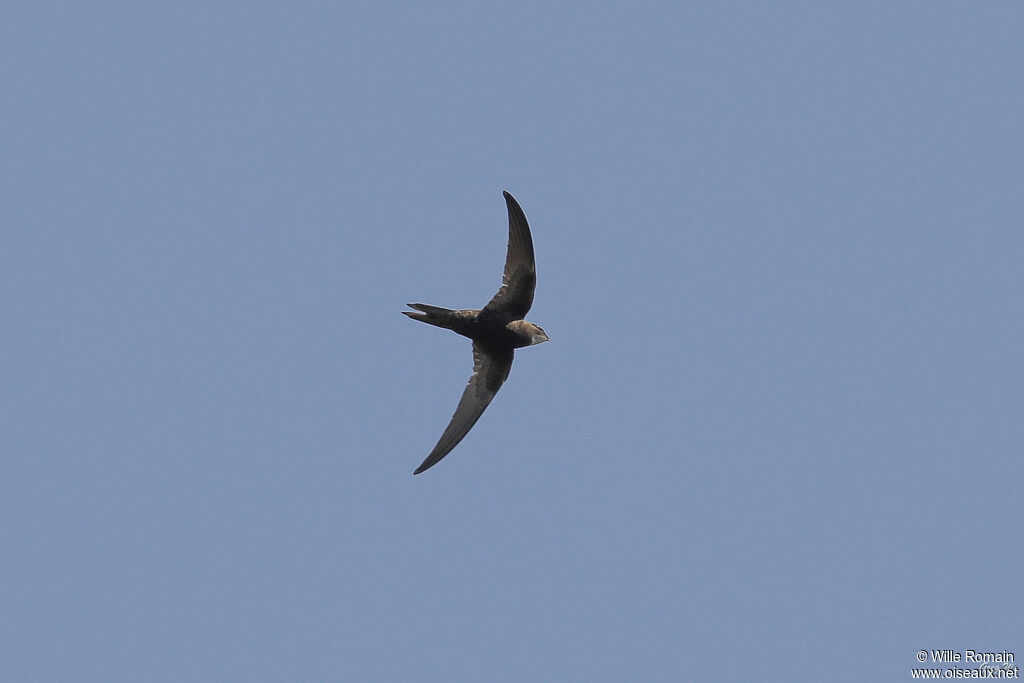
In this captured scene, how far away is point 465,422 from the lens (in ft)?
55.5

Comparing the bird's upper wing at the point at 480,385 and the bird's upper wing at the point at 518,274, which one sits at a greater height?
the bird's upper wing at the point at 518,274

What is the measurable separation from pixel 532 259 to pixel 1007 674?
856cm

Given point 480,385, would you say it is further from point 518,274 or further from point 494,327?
point 518,274

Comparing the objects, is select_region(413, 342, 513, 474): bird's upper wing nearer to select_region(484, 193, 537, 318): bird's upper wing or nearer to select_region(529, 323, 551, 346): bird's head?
select_region(529, 323, 551, 346): bird's head

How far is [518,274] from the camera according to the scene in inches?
654

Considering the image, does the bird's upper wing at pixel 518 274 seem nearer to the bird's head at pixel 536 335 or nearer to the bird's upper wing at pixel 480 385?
the bird's head at pixel 536 335

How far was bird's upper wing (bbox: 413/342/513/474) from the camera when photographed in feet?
55.5

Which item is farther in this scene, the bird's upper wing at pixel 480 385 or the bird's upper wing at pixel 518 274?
the bird's upper wing at pixel 480 385

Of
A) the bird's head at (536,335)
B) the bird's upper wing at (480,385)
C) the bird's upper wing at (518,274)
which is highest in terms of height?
the bird's upper wing at (518,274)

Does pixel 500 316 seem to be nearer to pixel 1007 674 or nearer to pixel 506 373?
pixel 506 373

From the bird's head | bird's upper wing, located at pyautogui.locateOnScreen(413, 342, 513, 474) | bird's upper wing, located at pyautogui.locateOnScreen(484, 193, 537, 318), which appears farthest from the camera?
bird's upper wing, located at pyautogui.locateOnScreen(413, 342, 513, 474)

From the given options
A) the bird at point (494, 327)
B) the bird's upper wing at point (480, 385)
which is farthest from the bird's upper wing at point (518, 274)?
the bird's upper wing at point (480, 385)

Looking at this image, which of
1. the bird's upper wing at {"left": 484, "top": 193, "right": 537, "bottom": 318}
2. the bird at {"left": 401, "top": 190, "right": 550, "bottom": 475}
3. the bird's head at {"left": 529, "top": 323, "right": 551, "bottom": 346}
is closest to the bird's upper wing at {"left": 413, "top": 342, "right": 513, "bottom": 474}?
the bird at {"left": 401, "top": 190, "right": 550, "bottom": 475}

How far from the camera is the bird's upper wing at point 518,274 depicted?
16359 mm
